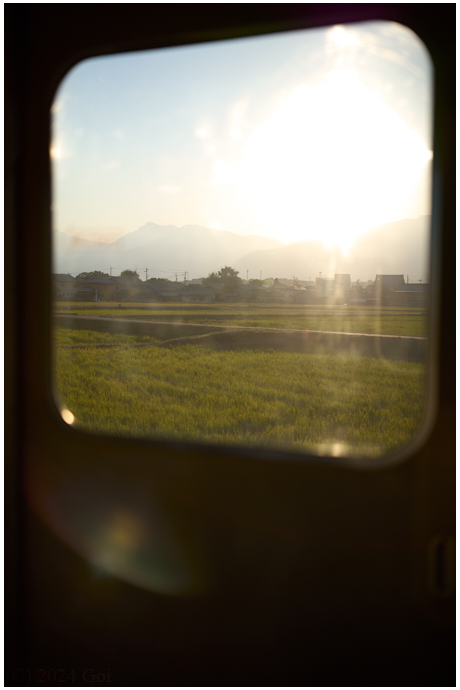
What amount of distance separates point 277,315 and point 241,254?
0.25 metres

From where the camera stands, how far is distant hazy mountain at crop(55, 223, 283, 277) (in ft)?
4.75

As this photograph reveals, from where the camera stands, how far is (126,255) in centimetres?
156

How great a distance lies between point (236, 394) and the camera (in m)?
1.70

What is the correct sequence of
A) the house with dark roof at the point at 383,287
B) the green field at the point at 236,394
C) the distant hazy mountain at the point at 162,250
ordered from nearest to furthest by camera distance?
the house with dark roof at the point at 383,287
the green field at the point at 236,394
the distant hazy mountain at the point at 162,250

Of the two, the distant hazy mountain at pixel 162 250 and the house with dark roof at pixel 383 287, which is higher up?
the distant hazy mountain at pixel 162 250

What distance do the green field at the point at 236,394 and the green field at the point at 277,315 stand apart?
12 cm

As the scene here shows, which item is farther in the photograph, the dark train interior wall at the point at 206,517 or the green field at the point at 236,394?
the green field at the point at 236,394

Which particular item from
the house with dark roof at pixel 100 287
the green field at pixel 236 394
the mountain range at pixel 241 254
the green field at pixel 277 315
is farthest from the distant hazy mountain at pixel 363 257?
the house with dark roof at pixel 100 287

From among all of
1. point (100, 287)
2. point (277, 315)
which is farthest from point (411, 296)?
point (100, 287)

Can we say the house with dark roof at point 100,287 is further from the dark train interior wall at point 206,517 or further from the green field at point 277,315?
the dark train interior wall at point 206,517

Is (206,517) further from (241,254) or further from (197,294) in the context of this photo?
(241,254)

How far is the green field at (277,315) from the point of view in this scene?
126 centimetres

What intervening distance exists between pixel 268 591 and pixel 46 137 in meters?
1.71

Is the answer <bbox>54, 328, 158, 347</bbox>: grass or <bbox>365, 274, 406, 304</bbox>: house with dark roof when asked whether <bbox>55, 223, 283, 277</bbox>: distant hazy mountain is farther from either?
<bbox>365, 274, 406, 304</bbox>: house with dark roof
